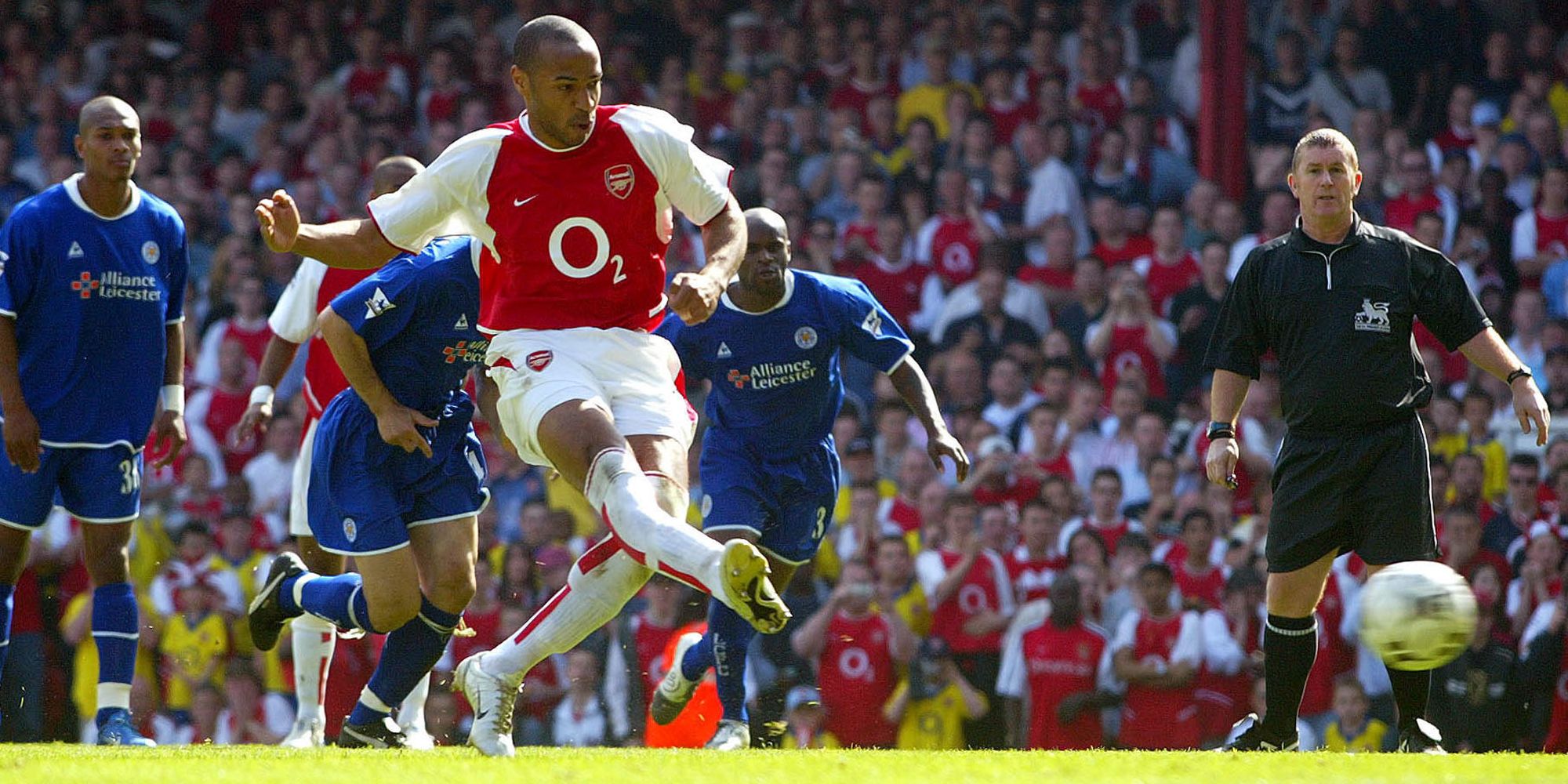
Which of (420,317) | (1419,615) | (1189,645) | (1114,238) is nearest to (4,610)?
(420,317)

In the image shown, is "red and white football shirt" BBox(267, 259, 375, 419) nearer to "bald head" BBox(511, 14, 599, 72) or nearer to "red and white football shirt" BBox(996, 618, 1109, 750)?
"bald head" BBox(511, 14, 599, 72)

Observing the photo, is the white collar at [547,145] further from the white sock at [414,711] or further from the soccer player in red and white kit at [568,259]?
the white sock at [414,711]

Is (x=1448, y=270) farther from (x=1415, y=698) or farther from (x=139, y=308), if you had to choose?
(x=139, y=308)

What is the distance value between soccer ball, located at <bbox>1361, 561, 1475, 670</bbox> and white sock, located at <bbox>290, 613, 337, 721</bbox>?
439 centimetres

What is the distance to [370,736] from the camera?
7.04 meters

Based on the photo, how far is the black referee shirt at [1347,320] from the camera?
657 cm

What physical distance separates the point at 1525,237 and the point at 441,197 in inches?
359

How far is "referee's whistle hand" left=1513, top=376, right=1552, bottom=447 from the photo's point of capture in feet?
21.1

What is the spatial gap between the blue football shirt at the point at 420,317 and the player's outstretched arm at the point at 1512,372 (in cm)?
362

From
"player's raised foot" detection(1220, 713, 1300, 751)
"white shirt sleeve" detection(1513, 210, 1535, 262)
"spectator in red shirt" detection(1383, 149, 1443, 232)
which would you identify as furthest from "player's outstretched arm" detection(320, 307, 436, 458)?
"white shirt sleeve" detection(1513, 210, 1535, 262)

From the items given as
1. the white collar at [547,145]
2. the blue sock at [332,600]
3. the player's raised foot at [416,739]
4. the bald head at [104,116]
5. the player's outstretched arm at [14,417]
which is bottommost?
the player's raised foot at [416,739]

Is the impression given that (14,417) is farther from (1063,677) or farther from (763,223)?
(1063,677)

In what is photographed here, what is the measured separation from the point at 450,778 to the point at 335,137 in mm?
11147

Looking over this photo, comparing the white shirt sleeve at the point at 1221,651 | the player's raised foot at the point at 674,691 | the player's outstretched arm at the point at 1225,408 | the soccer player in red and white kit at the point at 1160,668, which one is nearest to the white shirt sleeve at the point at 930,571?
the soccer player in red and white kit at the point at 1160,668
